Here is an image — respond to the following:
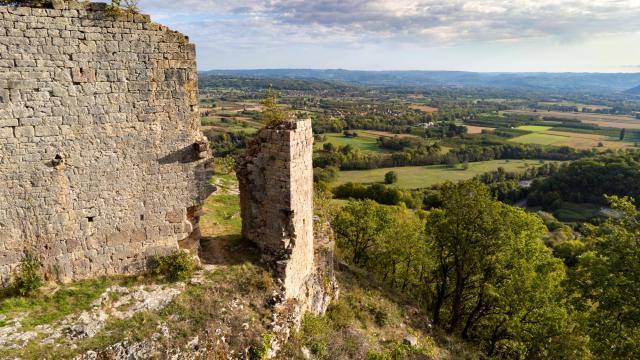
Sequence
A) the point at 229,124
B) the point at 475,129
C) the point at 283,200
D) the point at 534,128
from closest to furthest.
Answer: the point at 283,200, the point at 229,124, the point at 475,129, the point at 534,128

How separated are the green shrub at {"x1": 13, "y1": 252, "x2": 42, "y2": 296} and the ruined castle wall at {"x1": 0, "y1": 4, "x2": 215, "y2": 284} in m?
0.20

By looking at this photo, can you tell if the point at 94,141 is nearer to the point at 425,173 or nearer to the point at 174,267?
the point at 174,267

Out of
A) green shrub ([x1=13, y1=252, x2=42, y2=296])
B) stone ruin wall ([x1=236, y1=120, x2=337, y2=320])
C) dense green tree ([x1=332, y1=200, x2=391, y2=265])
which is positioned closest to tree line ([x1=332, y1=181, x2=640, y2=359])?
dense green tree ([x1=332, y1=200, x2=391, y2=265])

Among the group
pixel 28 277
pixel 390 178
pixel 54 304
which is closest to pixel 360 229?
pixel 54 304

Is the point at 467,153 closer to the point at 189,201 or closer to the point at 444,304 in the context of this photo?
the point at 444,304

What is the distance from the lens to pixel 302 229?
40.1 feet

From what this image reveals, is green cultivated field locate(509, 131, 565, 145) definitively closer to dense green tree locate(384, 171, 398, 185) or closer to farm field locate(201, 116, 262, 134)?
dense green tree locate(384, 171, 398, 185)

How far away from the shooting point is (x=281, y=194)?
11.4m

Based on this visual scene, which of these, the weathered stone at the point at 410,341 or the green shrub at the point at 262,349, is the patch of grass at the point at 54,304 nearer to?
the green shrub at the point at 262,349

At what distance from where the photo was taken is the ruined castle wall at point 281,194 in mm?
11188

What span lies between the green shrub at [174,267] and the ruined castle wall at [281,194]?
2219mm

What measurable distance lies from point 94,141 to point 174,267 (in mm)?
3638

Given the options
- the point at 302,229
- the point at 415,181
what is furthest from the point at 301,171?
the point at 415,181

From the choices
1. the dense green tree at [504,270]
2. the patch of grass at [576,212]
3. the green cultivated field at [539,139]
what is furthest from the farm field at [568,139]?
the dense green tree at [504,270]
